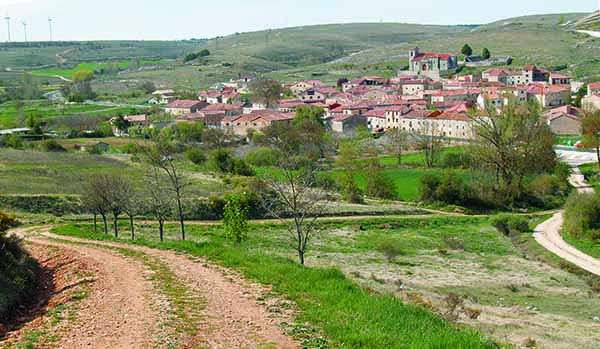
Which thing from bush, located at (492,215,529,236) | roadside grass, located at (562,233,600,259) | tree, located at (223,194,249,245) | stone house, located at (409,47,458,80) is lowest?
bush, located at (492,215,529,236)

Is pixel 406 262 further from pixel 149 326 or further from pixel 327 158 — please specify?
pixel 327 158

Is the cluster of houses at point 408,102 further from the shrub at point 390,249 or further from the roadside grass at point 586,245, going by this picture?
the shrub at point 390,249

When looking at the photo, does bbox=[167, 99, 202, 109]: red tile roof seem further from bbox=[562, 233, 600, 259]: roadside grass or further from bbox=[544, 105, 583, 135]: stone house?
bbox=[562, 233, 600, 259]: roadside grass

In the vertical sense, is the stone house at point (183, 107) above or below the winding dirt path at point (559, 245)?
above

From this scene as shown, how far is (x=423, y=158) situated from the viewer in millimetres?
61094

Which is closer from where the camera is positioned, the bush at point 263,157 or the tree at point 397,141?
the bush at point 263,157

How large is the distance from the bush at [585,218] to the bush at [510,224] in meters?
2.44

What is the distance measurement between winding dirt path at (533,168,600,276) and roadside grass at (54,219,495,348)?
725 inches

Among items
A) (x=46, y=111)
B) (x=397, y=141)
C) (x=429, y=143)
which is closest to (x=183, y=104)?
(x=46, y=111)

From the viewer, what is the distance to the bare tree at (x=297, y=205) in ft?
67.5

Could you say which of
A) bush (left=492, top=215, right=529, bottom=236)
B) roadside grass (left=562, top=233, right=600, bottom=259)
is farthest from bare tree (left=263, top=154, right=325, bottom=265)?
roadside grass (left=562, top=233, right=600, bottom=259)

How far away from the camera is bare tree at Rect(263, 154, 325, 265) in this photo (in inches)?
810

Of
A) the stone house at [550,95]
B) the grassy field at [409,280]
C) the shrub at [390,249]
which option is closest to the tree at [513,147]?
the grassy field at [409,280]

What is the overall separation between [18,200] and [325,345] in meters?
28.4
